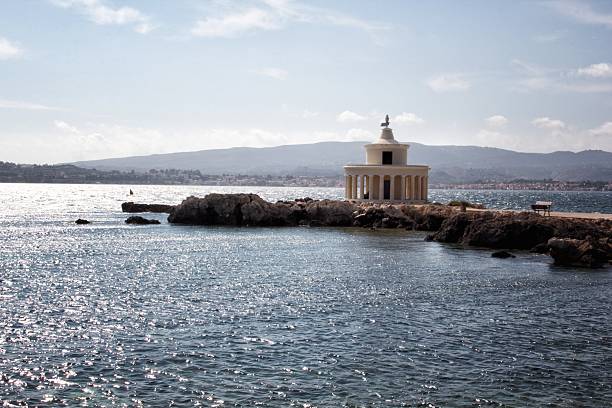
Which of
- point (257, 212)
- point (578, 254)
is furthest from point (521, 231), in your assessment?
point (257, 212)

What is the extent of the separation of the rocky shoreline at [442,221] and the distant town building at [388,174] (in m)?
3.63

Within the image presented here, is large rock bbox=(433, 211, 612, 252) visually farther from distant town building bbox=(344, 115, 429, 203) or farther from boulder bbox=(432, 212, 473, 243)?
distant town building bbox=(344, 115, 429, 203)

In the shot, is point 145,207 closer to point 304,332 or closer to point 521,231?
point 521,231

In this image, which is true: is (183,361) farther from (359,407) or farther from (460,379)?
(460,379)

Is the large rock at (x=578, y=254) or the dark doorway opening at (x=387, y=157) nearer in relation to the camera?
the large rock at (x=578, y=254)

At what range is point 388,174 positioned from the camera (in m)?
74.1

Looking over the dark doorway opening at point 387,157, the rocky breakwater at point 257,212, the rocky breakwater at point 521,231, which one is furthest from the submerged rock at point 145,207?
the rocky breakwater at point 521,231

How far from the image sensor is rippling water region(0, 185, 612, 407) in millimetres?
16594

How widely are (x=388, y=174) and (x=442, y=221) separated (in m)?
14.8

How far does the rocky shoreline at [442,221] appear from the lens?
39562mm

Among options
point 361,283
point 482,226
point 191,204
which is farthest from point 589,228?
point 191,204

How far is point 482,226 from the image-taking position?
160 feet

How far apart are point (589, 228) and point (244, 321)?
1155 inches

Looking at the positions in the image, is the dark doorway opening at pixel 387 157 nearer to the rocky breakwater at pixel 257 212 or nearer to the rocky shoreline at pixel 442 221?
the rocky shoreline at pixel 442 221
